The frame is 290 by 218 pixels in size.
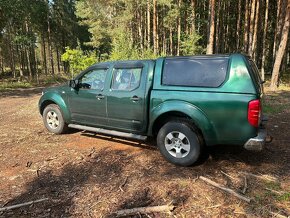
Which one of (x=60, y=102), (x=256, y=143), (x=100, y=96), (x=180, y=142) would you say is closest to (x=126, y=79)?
(x=100, y=96)

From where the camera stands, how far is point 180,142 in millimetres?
5004

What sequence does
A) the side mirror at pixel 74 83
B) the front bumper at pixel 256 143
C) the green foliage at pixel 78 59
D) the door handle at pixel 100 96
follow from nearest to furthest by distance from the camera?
the front bumper at pixel 256 143
the door handle at pixel 100 96
the side mirror at pixel 74 83
the green foliage at pixel 78 59

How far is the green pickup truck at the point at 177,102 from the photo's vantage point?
441cm

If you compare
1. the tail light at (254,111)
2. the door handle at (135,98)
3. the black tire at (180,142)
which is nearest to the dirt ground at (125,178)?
the black tire at (180,142)

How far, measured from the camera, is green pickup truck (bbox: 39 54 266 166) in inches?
174

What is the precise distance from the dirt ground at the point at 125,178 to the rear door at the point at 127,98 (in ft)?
2.08

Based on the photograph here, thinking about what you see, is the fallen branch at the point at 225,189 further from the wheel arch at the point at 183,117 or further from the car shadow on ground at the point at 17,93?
the car shadow on ground at the point at 17,93

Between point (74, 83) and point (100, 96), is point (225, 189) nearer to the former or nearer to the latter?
point (100, 96)

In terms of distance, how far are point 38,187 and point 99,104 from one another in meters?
2.23

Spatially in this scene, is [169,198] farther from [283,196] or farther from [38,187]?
[38,187]

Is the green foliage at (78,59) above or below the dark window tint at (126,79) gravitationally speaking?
above

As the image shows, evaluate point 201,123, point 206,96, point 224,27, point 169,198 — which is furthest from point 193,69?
point 224,27

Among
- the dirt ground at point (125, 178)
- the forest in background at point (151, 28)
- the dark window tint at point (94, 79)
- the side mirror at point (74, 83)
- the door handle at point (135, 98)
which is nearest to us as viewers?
the dirt ground at point (125, 178)

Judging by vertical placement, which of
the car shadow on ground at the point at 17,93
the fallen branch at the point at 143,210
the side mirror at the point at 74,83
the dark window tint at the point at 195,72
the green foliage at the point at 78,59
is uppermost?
the green foliage at the point at 78,59
